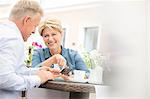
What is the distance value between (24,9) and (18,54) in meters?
0.26

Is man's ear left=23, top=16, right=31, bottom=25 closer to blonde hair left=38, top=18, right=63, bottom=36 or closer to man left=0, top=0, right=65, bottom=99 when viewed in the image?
man left=0, top=0, right=65, bottom=99

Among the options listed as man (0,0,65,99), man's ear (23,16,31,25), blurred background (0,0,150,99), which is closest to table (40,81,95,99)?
man (0,0,65,99)

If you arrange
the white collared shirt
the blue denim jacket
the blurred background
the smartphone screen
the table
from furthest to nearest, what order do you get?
1. the blue denim jacket
2. the smartphone screen
3. the table
4. the white collared shirt
5. the blurred background

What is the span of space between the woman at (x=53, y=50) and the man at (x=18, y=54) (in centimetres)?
77

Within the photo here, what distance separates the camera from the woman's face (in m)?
2.28

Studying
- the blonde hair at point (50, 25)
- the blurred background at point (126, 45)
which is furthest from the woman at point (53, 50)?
the blurred background at point (126, 45)

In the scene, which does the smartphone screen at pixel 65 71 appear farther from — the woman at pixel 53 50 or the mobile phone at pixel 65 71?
Answer: the woman at pixel 53 50

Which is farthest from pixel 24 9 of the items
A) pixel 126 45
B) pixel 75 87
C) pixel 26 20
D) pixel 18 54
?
pixel 126 45

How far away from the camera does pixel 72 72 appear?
1.73 metres

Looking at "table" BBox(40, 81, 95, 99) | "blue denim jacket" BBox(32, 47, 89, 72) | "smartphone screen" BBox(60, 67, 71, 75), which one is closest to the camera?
"table" BBox(40, 81, 95, 99)

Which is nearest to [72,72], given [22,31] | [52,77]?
[52,77]

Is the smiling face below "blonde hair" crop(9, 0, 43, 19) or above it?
below

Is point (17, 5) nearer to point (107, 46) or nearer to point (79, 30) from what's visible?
point (107, 46)

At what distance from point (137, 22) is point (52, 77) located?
953mm
